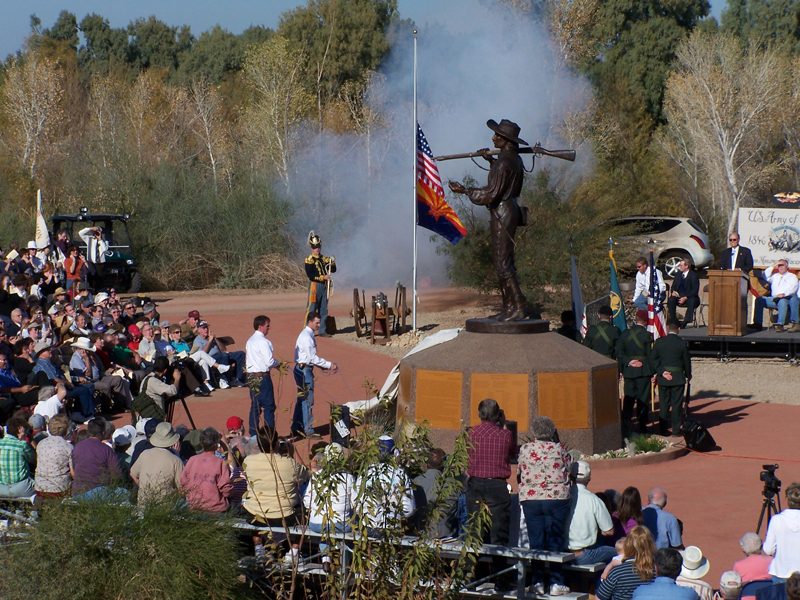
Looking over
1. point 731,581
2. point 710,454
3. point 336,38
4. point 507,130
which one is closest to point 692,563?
point 731,581

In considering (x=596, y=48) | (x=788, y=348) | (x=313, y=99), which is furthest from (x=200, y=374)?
(x=596, y=48)

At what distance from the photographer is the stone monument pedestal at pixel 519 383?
1056cm

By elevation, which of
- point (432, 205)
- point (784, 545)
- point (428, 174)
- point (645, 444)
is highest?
point (428, 174)

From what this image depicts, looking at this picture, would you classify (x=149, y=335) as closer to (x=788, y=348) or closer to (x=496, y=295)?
(x=788, y=348)

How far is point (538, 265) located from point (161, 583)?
1682cm

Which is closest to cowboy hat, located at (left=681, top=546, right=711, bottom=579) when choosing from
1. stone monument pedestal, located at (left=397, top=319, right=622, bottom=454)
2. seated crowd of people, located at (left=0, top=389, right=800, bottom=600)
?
seated crowd of people, located at (left=0, top=389, right=800, bottom=600)

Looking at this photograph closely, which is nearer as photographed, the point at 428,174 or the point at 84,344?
the point at 84,344

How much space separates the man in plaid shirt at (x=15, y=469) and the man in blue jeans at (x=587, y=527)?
14.4 ft

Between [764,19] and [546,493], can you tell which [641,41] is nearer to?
[764,19]

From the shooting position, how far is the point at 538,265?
2156cm

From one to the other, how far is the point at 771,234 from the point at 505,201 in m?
11.6

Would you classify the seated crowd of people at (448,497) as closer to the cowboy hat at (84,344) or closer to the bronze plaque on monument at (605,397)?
the bronze plaque on monument at (605,397)

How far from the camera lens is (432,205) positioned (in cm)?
1959

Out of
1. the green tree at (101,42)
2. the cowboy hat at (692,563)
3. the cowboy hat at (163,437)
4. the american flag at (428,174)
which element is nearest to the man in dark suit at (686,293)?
the american flag at (428,174)
